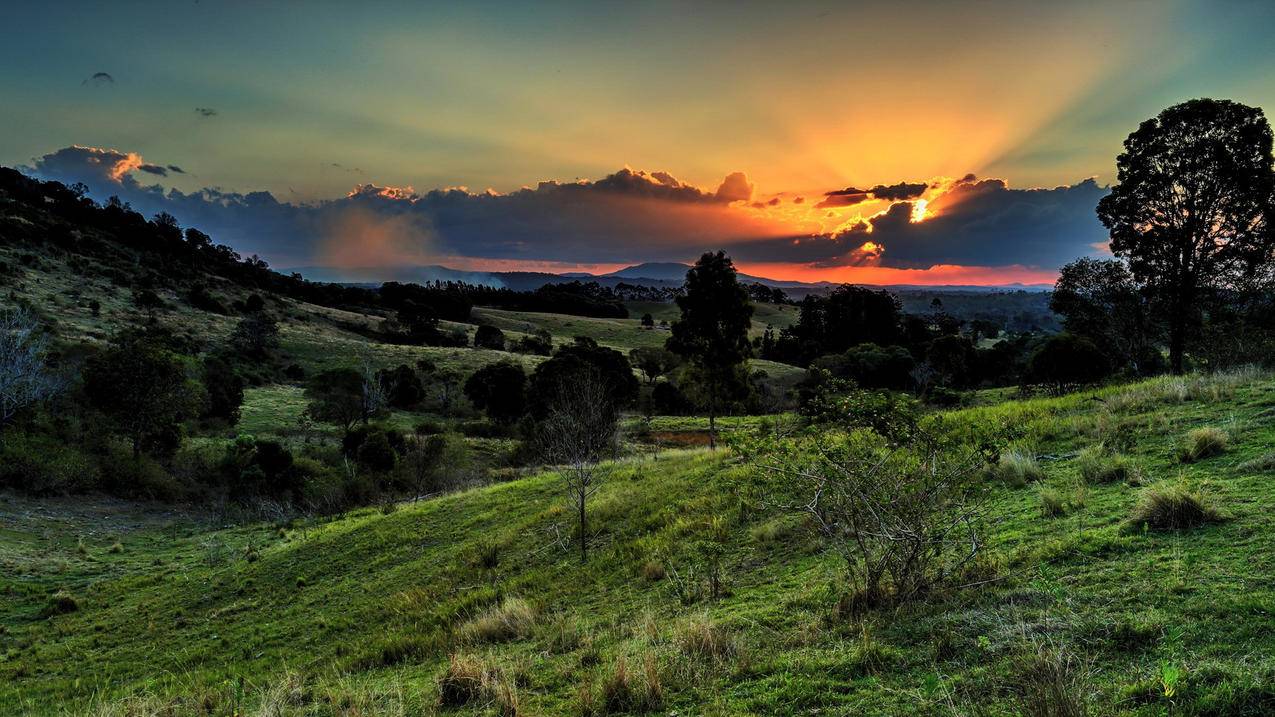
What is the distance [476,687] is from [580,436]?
15.8 metres

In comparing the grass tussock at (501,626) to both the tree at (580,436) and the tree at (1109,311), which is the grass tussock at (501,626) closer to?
the tree at (580,436)

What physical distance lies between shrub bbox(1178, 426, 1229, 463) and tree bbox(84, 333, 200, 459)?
1785 inches

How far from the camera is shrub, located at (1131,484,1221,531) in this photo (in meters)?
6.52

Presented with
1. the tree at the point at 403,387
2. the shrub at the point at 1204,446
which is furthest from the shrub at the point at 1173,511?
the tree at the point at 403,387

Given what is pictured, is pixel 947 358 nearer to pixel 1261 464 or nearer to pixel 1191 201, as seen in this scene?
pixel 1191 201

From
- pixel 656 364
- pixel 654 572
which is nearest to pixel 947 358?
pixel 656 364

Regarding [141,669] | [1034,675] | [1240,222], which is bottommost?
[141,669]

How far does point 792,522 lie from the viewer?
11.2m

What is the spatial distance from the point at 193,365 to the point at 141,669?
4361cm

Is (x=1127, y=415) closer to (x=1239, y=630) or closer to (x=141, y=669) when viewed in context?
(x=1239, y=630)

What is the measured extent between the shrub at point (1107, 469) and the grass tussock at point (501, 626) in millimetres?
9653

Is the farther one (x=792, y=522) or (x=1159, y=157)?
(x=1159, y=157)

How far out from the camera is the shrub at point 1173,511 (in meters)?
6.52

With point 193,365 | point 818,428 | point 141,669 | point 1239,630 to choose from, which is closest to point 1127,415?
point 818,428
